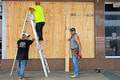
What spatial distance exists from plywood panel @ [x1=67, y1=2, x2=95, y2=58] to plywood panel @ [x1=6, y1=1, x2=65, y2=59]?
0.45 metres

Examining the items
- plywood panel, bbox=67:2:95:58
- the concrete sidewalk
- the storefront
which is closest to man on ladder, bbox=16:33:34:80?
the concrete sidewalk

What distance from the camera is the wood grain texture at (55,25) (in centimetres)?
1168

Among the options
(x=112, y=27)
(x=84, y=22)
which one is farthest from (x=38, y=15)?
(x=112, y=27)

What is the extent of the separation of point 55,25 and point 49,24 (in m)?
0.28

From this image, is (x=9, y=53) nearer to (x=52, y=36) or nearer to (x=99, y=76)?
(x=52, y=36)

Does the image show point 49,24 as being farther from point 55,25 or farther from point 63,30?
point 63,30

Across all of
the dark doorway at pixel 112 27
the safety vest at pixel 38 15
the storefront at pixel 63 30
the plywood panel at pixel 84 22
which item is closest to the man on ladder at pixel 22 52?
the safety vest at pixel 38 15

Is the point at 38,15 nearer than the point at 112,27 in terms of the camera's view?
Yes

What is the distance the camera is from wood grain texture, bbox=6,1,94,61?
460 inches

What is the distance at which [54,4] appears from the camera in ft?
38.8

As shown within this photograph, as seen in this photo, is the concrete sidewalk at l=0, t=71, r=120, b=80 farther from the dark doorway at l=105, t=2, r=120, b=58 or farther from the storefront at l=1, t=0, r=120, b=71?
the dark doorway at l=105, t=2, r=120, b=58

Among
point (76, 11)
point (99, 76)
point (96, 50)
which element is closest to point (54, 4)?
point (76, 11)

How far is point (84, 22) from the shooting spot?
11.9 metres

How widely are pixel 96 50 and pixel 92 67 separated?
2.64ft
